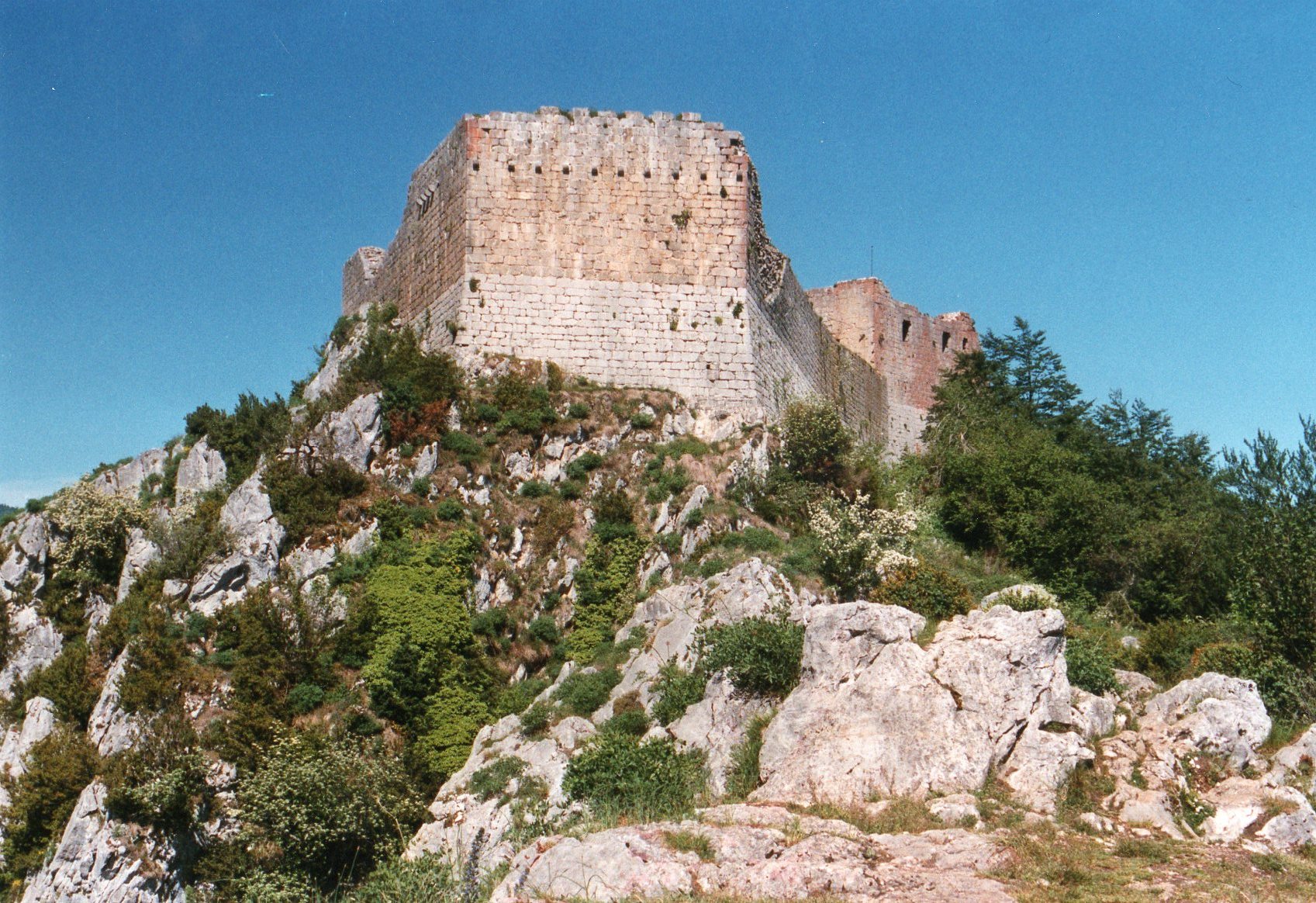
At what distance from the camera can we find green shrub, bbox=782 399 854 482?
24.0 metres

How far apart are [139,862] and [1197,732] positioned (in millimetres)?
15459

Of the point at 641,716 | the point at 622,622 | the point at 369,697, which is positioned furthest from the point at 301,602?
the point at 641,716

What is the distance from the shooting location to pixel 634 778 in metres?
14.8

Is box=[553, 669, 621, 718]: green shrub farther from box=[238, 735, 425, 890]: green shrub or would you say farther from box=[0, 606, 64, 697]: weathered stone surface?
box=[0, 606, 64, 697]: weathered stone surface

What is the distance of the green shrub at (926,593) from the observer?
59.0ft

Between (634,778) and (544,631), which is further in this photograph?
(544,631)

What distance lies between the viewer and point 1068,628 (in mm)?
19969

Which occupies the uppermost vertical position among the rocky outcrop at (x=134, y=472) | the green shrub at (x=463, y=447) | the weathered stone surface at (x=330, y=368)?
the weathered stone surface at (x=330, y=368)

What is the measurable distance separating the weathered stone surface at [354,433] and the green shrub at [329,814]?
6782 mm

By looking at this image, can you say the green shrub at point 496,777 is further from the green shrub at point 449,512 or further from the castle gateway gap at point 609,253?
the castle gateway gap at point 609,253

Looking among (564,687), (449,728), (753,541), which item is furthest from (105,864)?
(753,541)

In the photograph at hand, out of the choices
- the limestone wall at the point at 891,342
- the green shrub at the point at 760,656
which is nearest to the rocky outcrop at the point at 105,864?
the green shrub at the point at 760,656

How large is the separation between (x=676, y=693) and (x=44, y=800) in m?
11.3

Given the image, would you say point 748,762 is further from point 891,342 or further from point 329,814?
point 891,342
